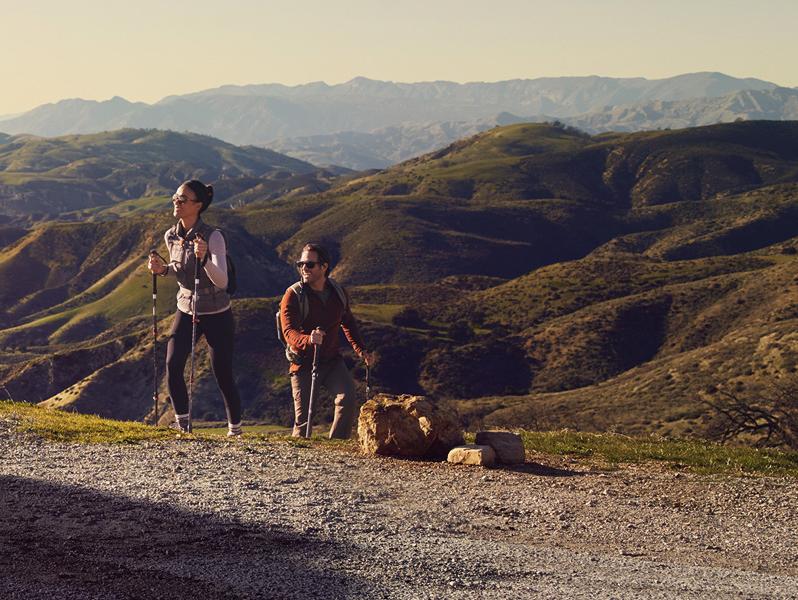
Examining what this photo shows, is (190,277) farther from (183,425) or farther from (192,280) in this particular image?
(183,425)

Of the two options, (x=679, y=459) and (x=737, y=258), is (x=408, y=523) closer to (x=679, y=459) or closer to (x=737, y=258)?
(x=679, y=459)

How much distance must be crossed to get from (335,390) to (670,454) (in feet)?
18.7

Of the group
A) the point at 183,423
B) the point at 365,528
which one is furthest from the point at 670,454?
the point at 183,423

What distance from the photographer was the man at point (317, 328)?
15555 mm

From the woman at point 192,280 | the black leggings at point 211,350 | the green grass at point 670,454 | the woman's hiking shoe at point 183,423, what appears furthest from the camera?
the woman's hiking shoe at point 183,423

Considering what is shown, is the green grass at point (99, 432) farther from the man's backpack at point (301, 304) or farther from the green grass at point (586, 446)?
the man's backpack at point (301, 304)

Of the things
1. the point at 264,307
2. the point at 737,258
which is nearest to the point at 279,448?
the point at 264,307

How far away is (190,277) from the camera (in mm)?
15281

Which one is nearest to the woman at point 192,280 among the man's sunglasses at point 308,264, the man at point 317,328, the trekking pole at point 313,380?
the man at point 317,328

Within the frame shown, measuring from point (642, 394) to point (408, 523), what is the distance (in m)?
75.6

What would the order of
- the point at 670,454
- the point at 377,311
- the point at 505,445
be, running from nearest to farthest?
1. the point at 505,445
2. the point at 670,454
3. the point at 377,311

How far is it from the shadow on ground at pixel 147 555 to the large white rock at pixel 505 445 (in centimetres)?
503

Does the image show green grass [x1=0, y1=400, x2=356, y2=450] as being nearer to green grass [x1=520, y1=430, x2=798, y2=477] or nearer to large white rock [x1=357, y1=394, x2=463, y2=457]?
large white rock [x1=357, y1=394, x2=463, y2=457]

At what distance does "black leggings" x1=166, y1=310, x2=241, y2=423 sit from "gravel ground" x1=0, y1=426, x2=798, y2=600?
1.57m
